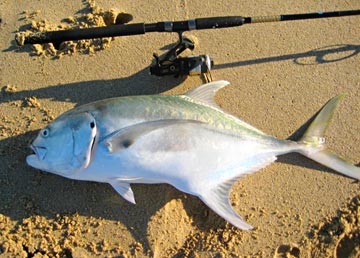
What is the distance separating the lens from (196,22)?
7.32 feet

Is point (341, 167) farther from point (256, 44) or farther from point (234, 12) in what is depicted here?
point (234, 12)

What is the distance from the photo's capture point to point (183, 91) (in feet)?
8.30

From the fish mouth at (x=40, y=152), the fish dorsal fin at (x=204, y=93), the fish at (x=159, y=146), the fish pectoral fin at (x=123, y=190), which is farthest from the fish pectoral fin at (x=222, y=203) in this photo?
the fish mouth at (x=40, y=152)

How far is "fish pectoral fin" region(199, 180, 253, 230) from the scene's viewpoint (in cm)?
211

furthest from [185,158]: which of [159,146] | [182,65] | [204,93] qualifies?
[182,65]

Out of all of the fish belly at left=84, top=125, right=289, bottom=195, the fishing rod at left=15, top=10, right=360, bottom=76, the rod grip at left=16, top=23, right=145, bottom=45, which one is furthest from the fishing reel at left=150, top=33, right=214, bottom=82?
the fish belly at left=84, top=125, right=289, bottom=195

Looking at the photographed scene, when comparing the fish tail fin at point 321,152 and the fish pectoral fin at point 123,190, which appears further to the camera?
the fish tail fin at point 321,152

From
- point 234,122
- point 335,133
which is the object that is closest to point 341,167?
point 335,133

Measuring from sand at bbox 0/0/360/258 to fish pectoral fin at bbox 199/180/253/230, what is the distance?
245mm

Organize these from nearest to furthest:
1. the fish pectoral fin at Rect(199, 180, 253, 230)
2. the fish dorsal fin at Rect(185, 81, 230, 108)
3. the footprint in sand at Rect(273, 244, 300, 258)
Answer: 1. the fish pectoral fin at Rect(199, 180, 253, 230)
2. the fish dorsal fin at Rect(185, 81, 230, 108)
3. the footprint in sand at Rect(273, 244, 300, 258)

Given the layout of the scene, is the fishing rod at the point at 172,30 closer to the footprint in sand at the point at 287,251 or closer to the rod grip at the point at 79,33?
the rod grip at the point at 79,33

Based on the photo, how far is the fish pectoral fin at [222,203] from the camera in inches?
83.0

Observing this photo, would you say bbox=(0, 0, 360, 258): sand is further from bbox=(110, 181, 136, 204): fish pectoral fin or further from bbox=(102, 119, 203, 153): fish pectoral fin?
bbox=(102, 119, 203, 153): fish pectoral fin

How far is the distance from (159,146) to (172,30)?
0.75 meters
